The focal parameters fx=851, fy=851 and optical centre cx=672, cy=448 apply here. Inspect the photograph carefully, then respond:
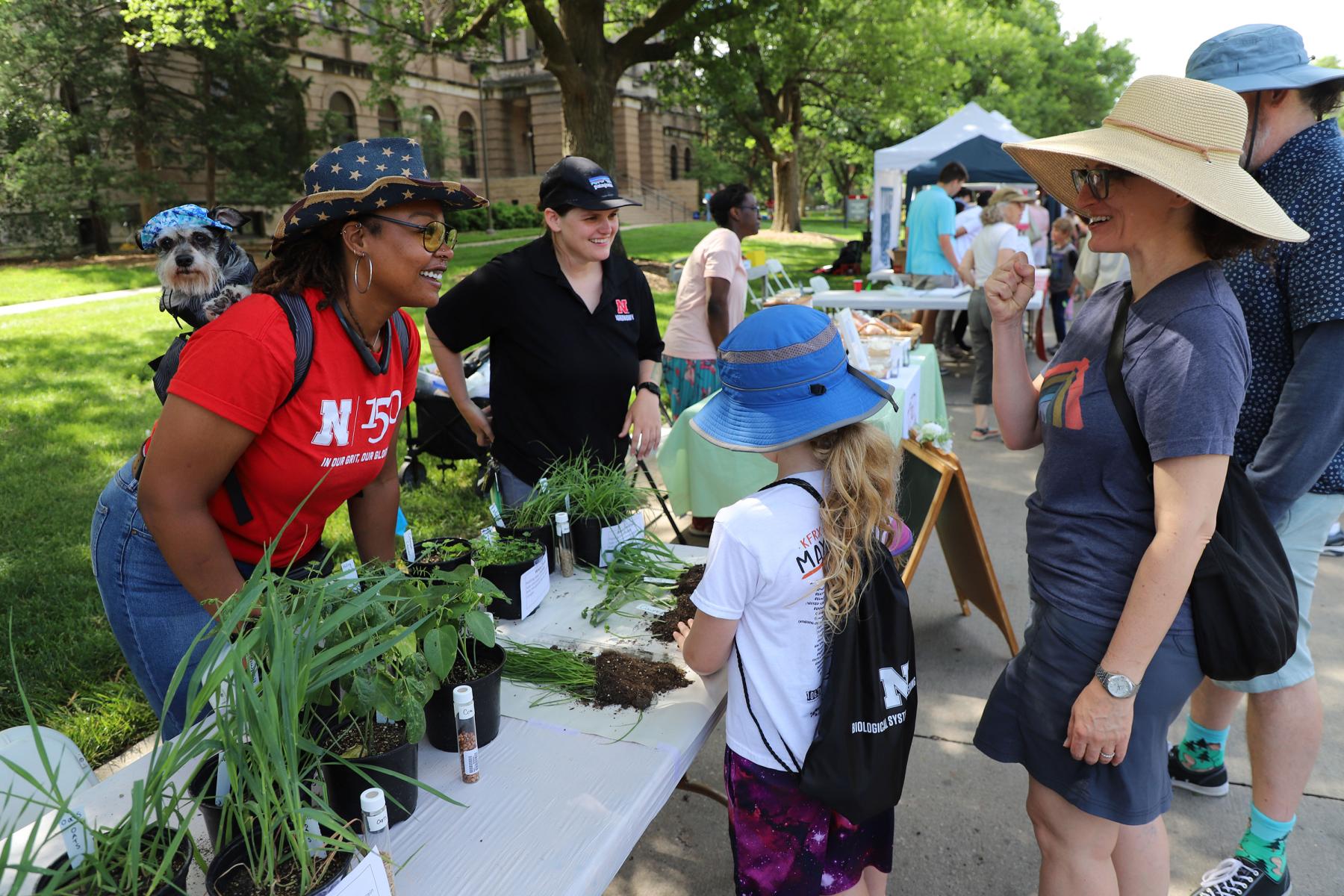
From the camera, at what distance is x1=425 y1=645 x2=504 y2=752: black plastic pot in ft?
5.29

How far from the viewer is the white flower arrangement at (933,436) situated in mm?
3669

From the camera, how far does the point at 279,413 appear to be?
1732 millimetres

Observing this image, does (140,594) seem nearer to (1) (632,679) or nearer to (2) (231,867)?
(2) (231,867)

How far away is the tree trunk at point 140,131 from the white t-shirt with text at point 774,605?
23520 millimetres

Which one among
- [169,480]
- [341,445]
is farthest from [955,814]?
[169,480]

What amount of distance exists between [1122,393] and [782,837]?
111cm

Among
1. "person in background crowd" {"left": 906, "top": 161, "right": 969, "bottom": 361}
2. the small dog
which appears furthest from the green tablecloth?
"person in background crowd" {"left": 906, "top": 161, "right": 969, "bottom": 361}

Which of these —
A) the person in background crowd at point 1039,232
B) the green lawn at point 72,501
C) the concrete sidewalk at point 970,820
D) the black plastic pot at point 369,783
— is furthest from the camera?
the person in background crowd at point 1039,232

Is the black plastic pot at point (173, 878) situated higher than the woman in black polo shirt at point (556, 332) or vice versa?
the woman in black polo shirt at point (556, 332)

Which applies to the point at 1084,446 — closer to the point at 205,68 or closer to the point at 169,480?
the point at 169,480

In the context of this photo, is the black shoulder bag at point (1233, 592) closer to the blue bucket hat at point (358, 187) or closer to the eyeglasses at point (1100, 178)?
the eyeglasses at point (1100, 178)

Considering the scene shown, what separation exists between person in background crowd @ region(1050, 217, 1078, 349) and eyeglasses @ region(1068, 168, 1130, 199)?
375 inches

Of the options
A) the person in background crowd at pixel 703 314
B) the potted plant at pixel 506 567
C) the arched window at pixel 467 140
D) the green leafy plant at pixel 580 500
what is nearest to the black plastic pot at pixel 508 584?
the potted plant at pixel 506 567

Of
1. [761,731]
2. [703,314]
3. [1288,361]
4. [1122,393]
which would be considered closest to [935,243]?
[703,314]
